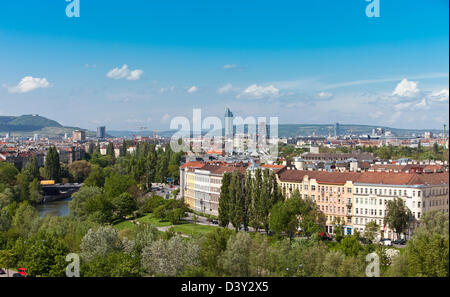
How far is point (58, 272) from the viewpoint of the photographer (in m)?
15.6

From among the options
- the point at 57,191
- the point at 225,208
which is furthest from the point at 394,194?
the point at 57,191

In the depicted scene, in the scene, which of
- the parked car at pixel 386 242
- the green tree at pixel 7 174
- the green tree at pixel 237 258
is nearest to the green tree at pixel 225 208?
the parked car at pixel 386 242

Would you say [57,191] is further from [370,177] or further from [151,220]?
[370,177]

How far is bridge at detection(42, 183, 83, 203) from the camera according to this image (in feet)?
151

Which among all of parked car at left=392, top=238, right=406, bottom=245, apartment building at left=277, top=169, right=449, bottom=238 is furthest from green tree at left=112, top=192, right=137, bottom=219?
parked car at left=392, top=238, right=406, bottom=245

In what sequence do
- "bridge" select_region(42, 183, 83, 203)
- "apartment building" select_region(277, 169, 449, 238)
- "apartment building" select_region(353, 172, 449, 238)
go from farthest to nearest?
1. "bridge" select_region(42, 183, 83, 203)
2. "apartment building" select_region(277, 169, 449, 238)
3. "apartment building" select_region(353, 172, 449, 238)

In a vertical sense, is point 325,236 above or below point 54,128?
below

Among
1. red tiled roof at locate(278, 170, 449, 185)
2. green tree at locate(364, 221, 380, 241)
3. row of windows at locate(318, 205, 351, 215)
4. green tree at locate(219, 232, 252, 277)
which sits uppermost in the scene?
red tiled roof at locate(278, 170, 449, 185)

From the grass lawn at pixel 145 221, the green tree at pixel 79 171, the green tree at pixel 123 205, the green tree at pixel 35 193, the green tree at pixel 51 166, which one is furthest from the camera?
the green tree at pixel 79 171

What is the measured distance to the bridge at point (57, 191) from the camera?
45938mm

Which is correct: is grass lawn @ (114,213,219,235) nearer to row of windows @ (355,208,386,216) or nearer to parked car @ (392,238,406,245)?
row of windows @ (355,208,386,216)

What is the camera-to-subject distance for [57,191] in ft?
157

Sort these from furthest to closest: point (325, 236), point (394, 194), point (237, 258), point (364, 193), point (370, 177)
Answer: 1. point (370, 177)
2. point (364, 193)
3. point (325, 236)
4. point (394, 194)
5. point (237, 258)

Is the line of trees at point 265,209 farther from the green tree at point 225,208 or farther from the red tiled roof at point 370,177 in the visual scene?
the red tiled roof at point 370,177
